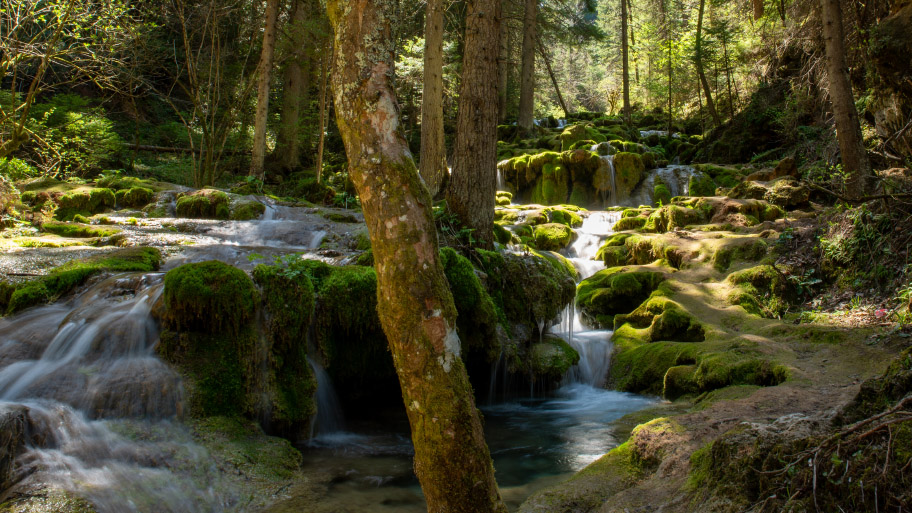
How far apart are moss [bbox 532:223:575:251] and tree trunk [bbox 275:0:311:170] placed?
10.3 m

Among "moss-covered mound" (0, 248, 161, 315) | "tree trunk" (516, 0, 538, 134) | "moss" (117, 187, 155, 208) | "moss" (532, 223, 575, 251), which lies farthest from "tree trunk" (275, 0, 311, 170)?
"moss-covered mound" (0, 248, 161, 315)

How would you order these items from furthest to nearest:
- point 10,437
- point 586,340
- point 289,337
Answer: point 586,340, point 289,337, point 10,437

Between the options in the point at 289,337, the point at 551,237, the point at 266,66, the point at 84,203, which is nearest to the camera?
the point at 289,337

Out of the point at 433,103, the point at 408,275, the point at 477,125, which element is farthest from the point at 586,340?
the point at 408,275

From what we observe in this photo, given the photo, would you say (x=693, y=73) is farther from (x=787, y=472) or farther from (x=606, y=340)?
(x=787, y=472)

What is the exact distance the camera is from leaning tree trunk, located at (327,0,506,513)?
230cm

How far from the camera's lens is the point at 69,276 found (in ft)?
20.5

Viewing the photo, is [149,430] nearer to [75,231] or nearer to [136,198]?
[75,231]

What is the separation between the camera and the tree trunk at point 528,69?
74.3 ft

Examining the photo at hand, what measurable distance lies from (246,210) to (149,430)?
25.3 ft

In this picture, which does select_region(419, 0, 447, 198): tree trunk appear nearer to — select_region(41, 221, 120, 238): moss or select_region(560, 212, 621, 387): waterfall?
select_region(560, 212, 621, 387): waterfall

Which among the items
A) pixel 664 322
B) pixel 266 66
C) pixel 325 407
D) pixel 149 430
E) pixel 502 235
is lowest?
pixel 325 407

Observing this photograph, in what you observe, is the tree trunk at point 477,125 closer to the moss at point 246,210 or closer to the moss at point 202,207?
the moss at point 246,210

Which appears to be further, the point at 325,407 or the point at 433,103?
the point at 433,103
